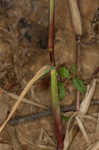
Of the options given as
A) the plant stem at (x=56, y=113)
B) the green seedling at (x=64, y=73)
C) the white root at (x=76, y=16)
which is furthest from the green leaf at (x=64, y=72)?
the white root at (x=76, y=16)

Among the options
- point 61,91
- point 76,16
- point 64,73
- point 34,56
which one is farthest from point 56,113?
point 76,16

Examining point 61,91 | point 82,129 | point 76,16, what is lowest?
point 82,129

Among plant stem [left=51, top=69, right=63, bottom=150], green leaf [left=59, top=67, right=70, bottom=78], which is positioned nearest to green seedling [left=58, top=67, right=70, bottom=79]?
green leaf [left=59, top=67, right=70, bottom=78]

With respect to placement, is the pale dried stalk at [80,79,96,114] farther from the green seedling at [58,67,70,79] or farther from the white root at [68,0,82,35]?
the white root at [68,0,82,35]

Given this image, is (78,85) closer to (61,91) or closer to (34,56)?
(61,91)

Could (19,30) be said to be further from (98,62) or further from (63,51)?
(98,62)

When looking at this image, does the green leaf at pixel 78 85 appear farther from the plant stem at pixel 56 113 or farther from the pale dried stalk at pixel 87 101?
the plant stem at pixel 56 113
